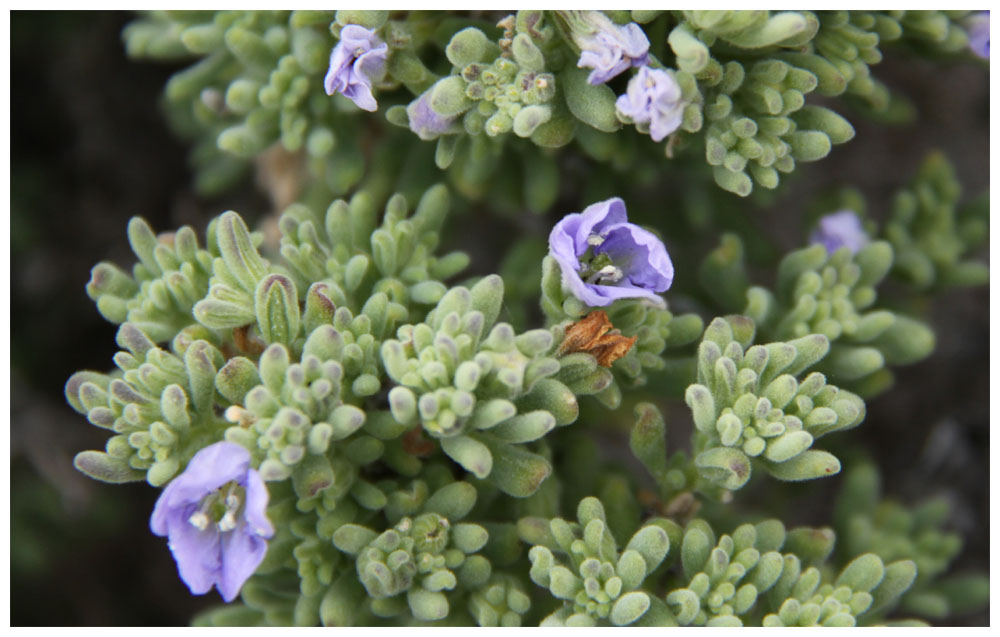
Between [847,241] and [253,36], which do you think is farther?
[847,241]

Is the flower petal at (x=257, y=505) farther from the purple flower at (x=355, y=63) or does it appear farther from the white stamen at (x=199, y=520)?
the purple flower at (x=355, y=63)

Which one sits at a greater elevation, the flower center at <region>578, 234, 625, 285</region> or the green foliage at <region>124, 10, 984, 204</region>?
the green foliage at <region>124, 10, 984, 204</region>

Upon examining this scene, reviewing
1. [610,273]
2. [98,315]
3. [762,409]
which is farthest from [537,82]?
[98,315]

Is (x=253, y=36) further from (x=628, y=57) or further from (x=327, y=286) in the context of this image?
(x=628, y=57)

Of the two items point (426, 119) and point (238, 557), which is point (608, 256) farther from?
point (238, 557)

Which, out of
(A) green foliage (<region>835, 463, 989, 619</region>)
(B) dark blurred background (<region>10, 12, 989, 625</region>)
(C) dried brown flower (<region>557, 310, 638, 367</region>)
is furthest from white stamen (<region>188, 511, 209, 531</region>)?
(A) green foliage (<region>835, 463, 989, 619</region>)

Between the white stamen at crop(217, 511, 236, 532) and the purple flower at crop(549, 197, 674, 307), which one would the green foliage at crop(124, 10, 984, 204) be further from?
the white stamen at crop(217, 511, 236, 532)

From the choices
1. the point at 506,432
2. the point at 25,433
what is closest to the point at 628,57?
the point at 506,432
